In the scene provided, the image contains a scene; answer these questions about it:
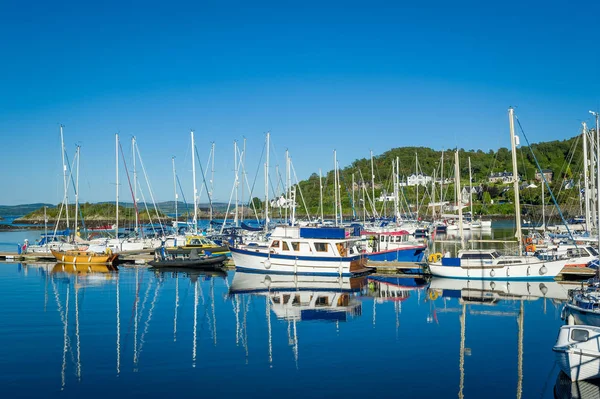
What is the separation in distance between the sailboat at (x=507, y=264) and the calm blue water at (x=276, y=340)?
1.39 meters

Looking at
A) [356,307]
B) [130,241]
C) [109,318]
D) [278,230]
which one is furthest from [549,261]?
[130,241]

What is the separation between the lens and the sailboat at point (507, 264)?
114 ft

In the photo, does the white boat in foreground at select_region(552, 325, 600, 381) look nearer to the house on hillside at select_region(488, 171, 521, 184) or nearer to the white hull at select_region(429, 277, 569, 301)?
the white hull at select_region(429, 277, 569, 301)

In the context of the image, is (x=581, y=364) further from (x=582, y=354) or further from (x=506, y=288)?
(x=506, y=288)

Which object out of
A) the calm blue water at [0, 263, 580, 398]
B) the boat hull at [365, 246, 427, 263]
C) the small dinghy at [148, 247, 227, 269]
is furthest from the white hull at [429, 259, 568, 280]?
the small dinghy at [148, 247, 227, 269]

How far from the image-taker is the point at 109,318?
2573 centimetres

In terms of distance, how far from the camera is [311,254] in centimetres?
3897

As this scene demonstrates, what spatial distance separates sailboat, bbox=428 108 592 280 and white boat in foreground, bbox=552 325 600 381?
19.1 meters

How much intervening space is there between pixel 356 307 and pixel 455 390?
12.8m

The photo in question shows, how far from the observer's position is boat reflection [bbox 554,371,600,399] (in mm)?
14812

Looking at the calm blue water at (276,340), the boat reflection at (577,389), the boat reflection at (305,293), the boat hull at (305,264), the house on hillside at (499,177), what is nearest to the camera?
the boat reflection at (577,389)

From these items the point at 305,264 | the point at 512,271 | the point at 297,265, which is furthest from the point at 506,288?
the point at 297,265

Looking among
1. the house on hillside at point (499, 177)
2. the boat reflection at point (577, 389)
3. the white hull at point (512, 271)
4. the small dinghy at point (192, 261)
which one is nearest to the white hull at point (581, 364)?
the boat reflection at point (577, 389)

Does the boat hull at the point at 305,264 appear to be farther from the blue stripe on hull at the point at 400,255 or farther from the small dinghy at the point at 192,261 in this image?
the small dinghy at the point at 192,261
